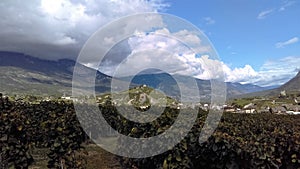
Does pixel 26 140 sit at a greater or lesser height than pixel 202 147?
lesser

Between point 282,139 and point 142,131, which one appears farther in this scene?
point 142,131

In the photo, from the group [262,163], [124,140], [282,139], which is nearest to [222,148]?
[262,163]

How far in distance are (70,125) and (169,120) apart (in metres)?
8.78

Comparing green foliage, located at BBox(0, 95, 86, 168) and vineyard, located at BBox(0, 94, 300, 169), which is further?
green foliage, located at BBox(0, 95, 86, 168)

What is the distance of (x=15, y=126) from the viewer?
21.3m

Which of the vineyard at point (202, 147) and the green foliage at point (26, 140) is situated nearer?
the vineyard at point (202, 147)

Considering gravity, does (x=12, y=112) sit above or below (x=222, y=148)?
above

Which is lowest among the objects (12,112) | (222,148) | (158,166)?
(158,166)

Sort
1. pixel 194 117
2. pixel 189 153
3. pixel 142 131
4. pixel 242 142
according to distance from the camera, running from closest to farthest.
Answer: pixel 242 142, pixel 189 153, pixel 194 117, pixel 142 131

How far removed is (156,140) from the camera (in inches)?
823

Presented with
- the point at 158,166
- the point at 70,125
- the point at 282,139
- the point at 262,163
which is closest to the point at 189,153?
the point at 158,166

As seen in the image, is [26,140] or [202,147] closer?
[202,147]

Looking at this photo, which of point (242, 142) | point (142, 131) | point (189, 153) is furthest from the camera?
point (142, 131)

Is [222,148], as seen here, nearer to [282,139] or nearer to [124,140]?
[282,139]
